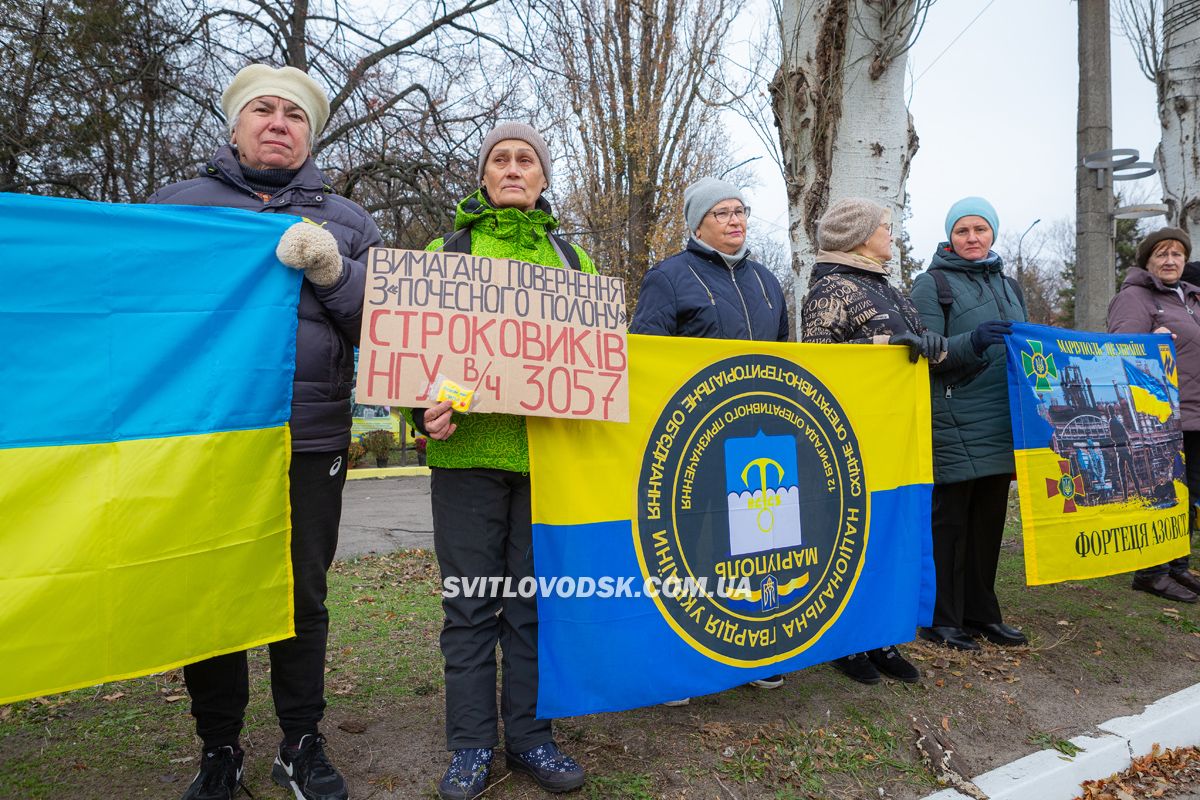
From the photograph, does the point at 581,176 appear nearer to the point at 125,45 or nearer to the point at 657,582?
the point at 125,45

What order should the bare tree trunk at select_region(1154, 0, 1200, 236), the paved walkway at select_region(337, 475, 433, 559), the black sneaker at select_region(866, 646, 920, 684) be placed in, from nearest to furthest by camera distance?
the black sneaker at select_region(866, 646, 920, 684) < the bare tree trunk at select_region(1154, 0, 1200, 236) < the paved walkway at select_region(337, 475, 433, 559)

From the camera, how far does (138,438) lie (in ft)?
6.94

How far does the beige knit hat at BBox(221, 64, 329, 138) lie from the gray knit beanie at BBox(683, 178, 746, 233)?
1.57 meters

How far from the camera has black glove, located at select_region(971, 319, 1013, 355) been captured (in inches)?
137

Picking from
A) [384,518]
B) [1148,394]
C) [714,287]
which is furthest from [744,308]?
[384,518]

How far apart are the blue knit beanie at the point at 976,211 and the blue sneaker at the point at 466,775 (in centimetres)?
318

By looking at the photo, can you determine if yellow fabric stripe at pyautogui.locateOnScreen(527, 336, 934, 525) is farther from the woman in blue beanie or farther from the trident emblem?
the trident emblem

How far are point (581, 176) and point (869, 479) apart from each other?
13027mm

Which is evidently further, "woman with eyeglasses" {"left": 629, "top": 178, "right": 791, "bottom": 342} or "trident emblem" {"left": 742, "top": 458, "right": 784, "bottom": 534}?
"woman with eyeglasses" {"left": 629, "top": 178, "right": 791, "bottom": 342}

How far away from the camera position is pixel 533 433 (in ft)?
8.39

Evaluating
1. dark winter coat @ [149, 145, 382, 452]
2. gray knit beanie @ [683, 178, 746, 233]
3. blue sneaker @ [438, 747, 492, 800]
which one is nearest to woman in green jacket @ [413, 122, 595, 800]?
blue sneaker @ [438, 747, 492, 800]

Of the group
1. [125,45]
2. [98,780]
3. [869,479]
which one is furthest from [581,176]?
[98,780]

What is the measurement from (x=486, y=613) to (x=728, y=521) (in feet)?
3.21

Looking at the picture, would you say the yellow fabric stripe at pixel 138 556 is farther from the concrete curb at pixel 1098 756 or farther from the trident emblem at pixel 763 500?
the concrete curb at pixel 1098 756
